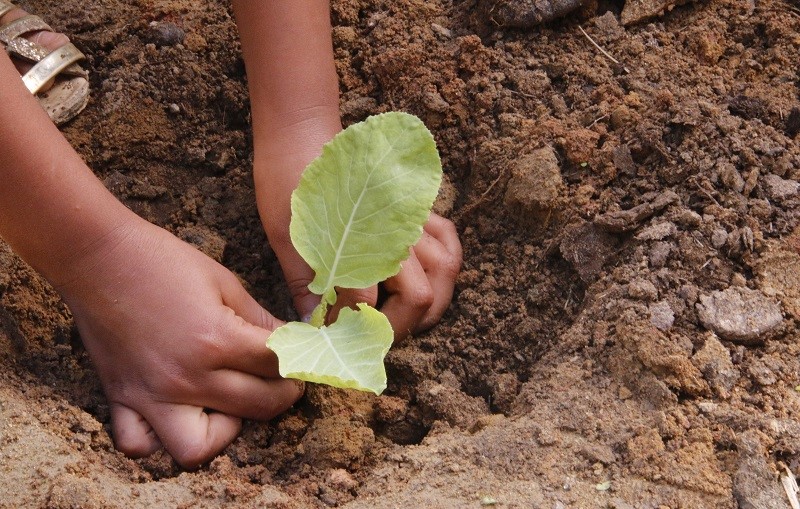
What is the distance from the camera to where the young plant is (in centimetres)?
122

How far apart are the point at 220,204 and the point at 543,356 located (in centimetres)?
78

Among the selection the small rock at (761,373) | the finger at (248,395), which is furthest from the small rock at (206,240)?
the small rock at (761,373)

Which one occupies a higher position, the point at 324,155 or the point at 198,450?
the point at 324,155

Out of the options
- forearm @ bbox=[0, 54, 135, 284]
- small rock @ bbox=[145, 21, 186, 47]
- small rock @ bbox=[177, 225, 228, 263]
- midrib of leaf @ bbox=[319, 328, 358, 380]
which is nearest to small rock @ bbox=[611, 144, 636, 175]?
midrib of leaf @ bbox=[319, 328, 358, 380]

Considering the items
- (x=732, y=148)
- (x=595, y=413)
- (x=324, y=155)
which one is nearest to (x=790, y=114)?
(x=732, y=148)

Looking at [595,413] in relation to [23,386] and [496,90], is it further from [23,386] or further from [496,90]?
[23,386]

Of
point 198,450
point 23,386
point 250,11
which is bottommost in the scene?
point 198,450

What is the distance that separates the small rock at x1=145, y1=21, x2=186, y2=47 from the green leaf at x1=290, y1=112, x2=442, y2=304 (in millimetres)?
811

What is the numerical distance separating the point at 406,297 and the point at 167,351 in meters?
0.42

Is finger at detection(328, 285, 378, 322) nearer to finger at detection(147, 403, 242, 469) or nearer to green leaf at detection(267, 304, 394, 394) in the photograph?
green leaf at detection(267, 304, 394, 394)

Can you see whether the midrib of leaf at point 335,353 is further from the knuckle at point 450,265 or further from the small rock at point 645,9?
the small rock at point 645,9

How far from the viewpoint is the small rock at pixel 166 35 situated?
190 centimetres

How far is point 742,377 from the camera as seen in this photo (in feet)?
4.00

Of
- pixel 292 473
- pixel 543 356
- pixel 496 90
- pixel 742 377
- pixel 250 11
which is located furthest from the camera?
pixel 496 90
